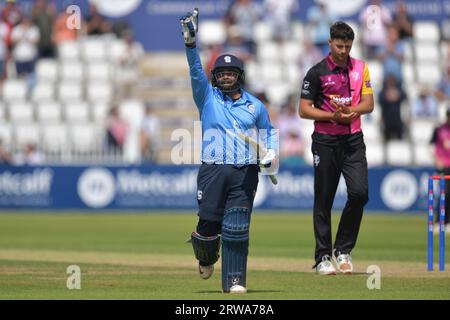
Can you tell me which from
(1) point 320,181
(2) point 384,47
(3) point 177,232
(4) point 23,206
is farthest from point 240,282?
(2) point 384,47

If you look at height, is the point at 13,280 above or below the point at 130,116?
below

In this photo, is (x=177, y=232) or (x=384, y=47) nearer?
(x=177, y=232)

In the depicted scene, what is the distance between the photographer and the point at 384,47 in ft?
94.4

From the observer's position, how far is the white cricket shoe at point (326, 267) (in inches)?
480

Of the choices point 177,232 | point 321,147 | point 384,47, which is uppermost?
point 384,47

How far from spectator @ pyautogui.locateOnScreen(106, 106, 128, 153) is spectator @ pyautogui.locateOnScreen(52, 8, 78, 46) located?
387 centimetres

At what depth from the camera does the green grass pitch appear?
34.7ft

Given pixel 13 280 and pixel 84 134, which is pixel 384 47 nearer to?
pixel 84 134

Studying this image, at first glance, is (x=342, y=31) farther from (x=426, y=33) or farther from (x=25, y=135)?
(x=426, y=33)

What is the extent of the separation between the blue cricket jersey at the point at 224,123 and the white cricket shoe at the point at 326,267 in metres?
2.05

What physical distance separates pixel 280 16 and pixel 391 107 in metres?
4.21

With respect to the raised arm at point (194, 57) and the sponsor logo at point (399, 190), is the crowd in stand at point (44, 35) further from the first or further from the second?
the raised arm at point (194, 57)

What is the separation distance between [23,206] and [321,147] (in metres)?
14.8

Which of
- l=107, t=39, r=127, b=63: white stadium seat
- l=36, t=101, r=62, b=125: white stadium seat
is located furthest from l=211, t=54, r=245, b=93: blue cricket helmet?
l=107, t=39, r=127, b=63: white stadium seat
